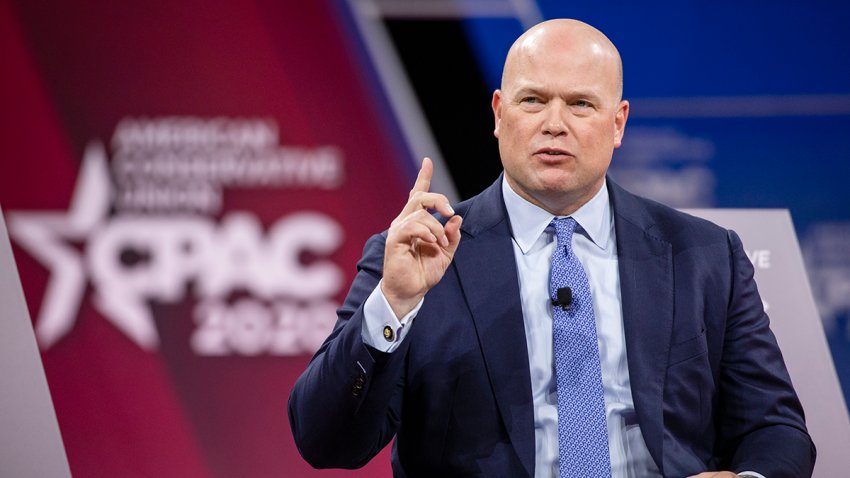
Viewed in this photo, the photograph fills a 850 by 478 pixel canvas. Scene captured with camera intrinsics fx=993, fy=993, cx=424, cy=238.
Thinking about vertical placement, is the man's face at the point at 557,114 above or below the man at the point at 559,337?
above

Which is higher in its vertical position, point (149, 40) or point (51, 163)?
point (149, 40)

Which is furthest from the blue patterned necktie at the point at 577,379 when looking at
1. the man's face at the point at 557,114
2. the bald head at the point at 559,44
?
the bald head at the point at 559,44

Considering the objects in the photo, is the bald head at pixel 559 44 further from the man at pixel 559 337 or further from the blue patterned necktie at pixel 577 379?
the blue patterned necktie at pixel 577 379

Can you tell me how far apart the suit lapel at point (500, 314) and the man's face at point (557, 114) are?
5.5 inches

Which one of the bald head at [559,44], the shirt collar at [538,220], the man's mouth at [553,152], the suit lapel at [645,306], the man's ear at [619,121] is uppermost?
the bald head at [559,44]

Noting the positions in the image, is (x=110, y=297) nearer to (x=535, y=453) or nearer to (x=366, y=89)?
(x=366, y=89)

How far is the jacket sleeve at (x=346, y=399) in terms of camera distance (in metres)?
1.80

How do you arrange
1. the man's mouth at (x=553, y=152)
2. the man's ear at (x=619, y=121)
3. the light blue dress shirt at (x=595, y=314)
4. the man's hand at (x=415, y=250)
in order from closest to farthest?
the man's hand at (x=415, y=250) < the light blue dress shirt at (x=595, y=314) < the man's mouth at (x=553, y=152) < the man's ear at (x=619, y=121)

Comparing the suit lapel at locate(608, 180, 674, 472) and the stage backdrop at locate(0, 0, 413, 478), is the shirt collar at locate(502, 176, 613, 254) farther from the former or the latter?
the stage backdrop at locate(0, 0, 413, 478)

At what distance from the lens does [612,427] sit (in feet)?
6.59

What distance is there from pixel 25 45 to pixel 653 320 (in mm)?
2291

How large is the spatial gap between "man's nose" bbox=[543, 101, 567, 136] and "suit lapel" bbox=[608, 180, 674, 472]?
0.25 m

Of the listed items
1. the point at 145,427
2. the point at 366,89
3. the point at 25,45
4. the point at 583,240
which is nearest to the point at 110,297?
the point at 145,427

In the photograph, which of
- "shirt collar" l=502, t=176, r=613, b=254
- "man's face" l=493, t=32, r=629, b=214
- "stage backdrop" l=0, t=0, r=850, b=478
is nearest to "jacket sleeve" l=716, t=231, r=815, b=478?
"shirt collar" l=502, t=176, r=613, b=254
